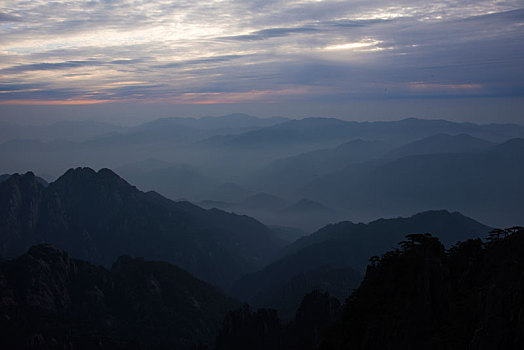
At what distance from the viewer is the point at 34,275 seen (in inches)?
5404

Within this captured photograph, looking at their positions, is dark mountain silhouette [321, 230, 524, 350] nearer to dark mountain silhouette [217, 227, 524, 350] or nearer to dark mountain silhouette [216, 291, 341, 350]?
dark mountain silhouette [217, 227, 524, 350]

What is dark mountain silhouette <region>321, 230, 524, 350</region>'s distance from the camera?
37.4 m

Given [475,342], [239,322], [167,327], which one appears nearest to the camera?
[475,342]

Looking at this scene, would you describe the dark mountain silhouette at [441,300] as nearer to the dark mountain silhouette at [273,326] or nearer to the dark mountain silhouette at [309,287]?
the dark mountain silhouette at [273,326]

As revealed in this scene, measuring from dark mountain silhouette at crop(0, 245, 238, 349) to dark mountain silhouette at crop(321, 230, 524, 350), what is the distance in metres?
81.2

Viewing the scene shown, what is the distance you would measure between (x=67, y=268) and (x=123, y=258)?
101 feet

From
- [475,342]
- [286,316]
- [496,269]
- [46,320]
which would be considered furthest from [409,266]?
[286,316]

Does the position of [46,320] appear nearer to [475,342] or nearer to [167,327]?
[167,327]

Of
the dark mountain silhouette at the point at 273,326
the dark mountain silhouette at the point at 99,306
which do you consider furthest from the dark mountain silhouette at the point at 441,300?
the dark mountain silhouette at the point at 99,306

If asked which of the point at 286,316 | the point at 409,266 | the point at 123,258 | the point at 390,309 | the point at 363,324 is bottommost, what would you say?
the point at 286,316

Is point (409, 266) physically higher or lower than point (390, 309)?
higher

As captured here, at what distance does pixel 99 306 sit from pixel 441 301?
126 m

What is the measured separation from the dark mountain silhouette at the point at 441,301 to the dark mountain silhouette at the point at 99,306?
266 feet

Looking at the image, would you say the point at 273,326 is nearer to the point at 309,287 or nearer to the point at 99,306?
the point at 99,306
